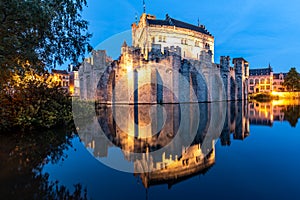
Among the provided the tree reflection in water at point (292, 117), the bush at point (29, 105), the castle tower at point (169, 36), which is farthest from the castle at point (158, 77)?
the bush at point (29, 105)

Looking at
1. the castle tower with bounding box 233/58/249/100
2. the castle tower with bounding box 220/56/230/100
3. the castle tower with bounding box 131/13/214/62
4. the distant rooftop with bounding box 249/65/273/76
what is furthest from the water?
the distant rooftop with bounding box 249/65/273/76

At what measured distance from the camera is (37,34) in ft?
20.1

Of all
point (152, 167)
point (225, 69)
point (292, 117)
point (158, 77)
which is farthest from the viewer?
point (225, 69)

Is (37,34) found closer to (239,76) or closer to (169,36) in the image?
(239,76)

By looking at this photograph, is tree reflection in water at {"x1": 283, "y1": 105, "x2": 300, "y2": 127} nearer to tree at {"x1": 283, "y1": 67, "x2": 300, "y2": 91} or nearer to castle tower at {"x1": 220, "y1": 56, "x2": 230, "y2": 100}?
castle tower at {"x1": 220, "y1": 56, "x2": 230, "y2": 100}

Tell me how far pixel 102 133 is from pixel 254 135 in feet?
22.2

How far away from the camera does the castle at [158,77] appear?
2489 cm

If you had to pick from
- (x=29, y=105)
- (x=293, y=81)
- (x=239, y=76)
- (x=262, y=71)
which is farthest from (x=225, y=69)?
(x=262, y=71)

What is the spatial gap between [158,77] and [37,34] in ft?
65.7

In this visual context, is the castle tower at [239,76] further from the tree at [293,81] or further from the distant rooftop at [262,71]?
the distant rooftop at [262,71]

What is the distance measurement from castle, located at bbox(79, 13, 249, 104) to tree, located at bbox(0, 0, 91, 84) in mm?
17256

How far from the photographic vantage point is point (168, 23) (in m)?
51.9

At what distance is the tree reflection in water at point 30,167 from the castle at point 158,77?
56.4ft

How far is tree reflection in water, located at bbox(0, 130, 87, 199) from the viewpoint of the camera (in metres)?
3.53
